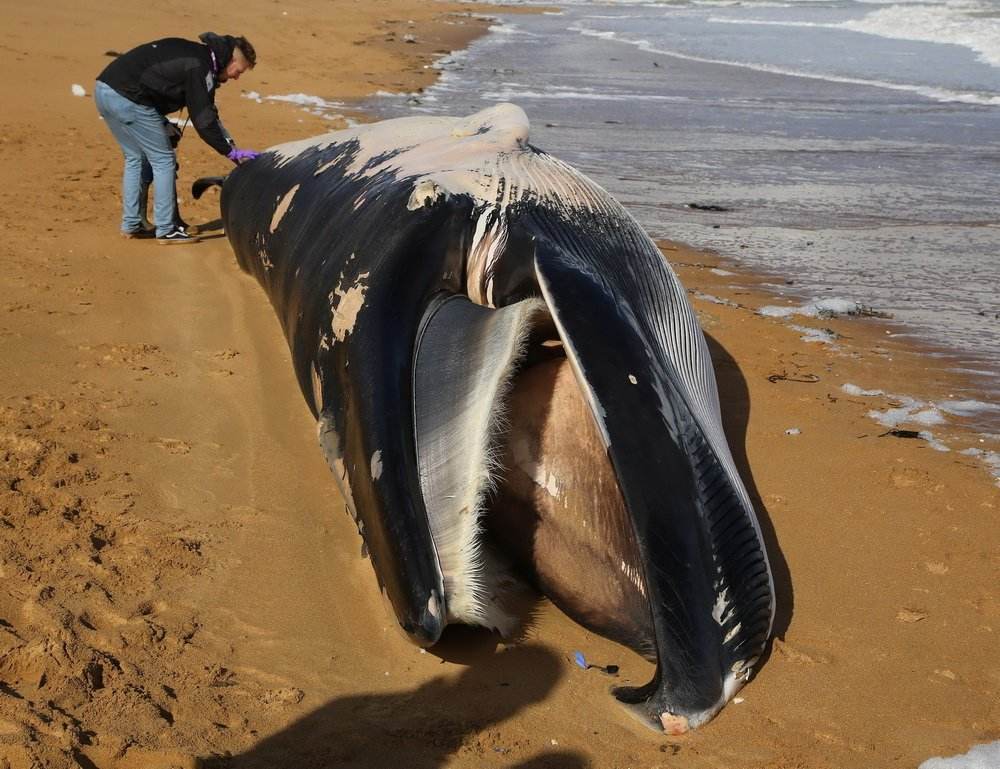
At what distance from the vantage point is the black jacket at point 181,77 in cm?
718

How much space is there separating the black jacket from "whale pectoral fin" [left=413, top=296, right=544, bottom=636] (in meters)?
4.36

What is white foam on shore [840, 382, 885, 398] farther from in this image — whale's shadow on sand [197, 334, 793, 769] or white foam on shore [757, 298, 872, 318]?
whale's shadow on sand [197, 334, 793, 769]

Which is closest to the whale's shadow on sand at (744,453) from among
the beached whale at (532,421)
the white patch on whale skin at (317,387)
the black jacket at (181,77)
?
the beached whale at (532,421)

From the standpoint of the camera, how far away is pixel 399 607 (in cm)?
297

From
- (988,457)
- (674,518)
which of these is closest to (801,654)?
(674,518)

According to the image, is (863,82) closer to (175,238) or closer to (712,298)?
(712,298)

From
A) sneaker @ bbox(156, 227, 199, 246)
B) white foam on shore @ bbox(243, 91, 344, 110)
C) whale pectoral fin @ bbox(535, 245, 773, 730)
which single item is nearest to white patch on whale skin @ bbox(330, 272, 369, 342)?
whale pectoral fin @ bbox(535, 245, 773, 730)

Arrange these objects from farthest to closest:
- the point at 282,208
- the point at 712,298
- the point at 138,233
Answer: the point at 138,233
the point at 712,298
the point at 282,208

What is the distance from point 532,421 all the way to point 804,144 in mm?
8902

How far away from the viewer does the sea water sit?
277 inches

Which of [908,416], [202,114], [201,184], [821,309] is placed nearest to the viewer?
[908,416]

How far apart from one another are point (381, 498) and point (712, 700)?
108 centimetres

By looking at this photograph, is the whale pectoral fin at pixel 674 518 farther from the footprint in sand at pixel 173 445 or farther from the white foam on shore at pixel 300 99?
the white foam on shore at pixel 300 99

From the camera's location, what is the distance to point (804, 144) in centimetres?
1134
